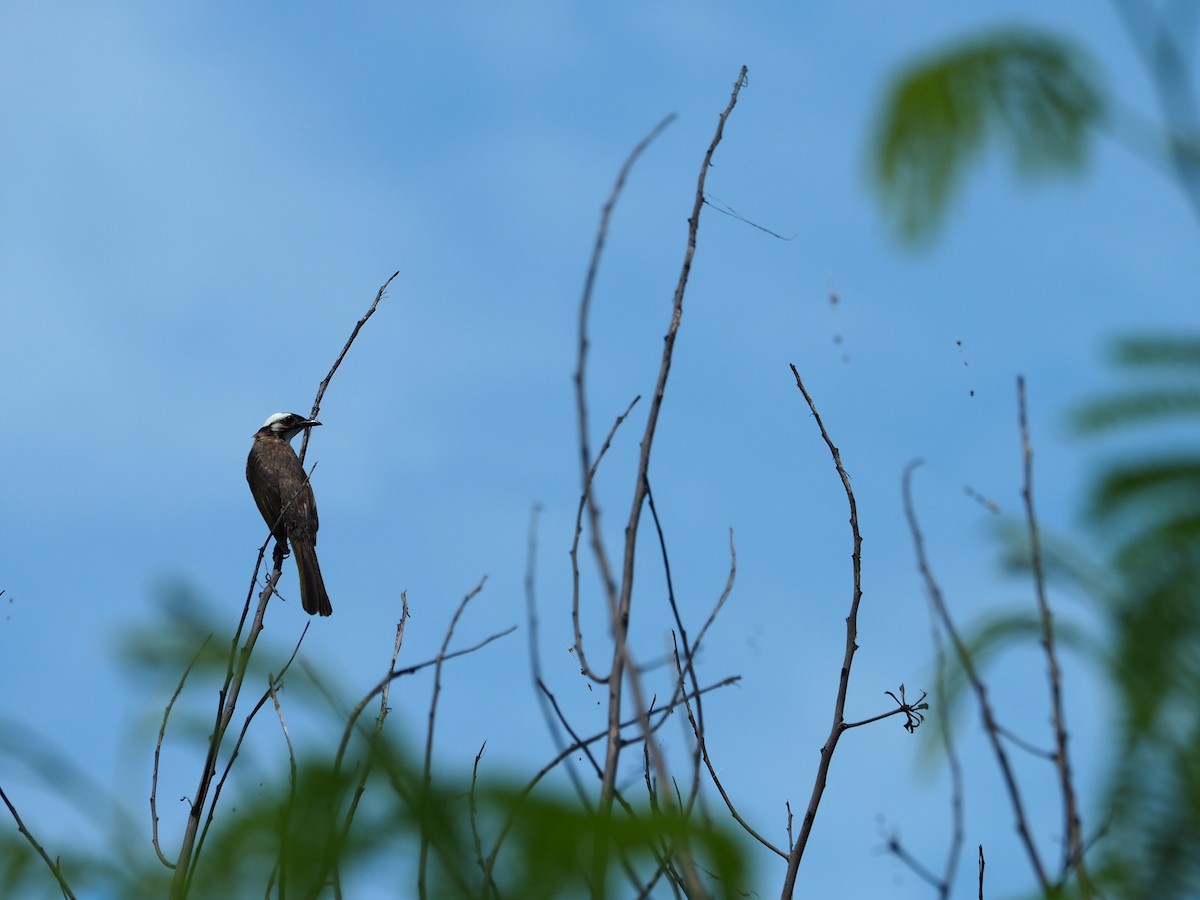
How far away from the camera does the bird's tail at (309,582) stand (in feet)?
36.4

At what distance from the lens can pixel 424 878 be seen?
201 centimetres

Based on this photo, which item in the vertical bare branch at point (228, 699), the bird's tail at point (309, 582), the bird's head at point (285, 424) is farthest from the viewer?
the bird's head at point (285, 424)

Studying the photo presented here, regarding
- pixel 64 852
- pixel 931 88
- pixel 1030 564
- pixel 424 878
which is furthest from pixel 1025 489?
pixel 64 852

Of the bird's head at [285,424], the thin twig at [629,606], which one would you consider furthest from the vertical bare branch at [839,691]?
the bird's head at [285,424]

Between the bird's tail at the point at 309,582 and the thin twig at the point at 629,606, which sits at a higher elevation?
the bird's tail at the point at 309,582

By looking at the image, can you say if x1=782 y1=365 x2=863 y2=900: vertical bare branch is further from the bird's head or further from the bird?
the bird's head

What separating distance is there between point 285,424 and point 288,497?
82.3 inches

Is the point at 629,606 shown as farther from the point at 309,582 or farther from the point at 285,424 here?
the point at 285,424

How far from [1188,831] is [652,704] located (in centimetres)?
299

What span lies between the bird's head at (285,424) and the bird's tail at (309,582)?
2350mm

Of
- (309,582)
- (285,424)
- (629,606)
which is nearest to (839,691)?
(629,606)

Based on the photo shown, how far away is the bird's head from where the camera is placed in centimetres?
1353

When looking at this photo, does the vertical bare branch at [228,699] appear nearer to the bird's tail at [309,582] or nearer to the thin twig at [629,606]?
the thin twig at [629,606]

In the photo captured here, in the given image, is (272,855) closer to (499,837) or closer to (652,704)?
(499,837)
